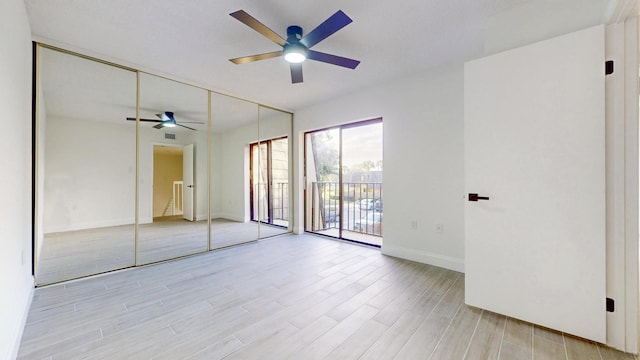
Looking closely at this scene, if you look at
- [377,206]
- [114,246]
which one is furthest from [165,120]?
[377,206]

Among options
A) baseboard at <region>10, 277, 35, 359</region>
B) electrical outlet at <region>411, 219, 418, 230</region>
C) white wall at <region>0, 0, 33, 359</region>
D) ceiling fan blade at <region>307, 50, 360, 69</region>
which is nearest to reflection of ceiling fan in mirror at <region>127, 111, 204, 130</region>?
white wall at <region>0, 0, 33, 359</region>

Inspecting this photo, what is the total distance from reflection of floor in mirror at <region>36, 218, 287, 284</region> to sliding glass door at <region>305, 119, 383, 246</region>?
1914mm

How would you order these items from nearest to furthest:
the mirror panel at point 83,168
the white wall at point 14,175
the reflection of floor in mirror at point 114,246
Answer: the white wall at point 14,175 → the mirror panel at point 83,168 → the reflection of floor in mirror at point 114,246

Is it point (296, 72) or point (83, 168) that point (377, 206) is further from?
point (83, 168)

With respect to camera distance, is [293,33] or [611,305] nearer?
[611,305]

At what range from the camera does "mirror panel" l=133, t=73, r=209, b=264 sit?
317 centimetres

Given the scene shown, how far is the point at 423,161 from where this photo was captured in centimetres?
323

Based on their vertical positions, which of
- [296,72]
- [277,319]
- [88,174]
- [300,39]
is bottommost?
[277,319]

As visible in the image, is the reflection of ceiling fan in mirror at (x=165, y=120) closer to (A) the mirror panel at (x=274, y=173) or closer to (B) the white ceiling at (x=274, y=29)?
(B) the white ceiling at (x=274, y=29)

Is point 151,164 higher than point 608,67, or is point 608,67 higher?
point 608,67

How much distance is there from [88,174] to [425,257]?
420 centimetres

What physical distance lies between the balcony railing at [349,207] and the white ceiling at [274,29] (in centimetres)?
202

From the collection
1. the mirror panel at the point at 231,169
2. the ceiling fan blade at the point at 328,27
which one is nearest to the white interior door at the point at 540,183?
the ceiling fan blade at the point at 328,27

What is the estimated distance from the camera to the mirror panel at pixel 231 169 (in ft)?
12.8
